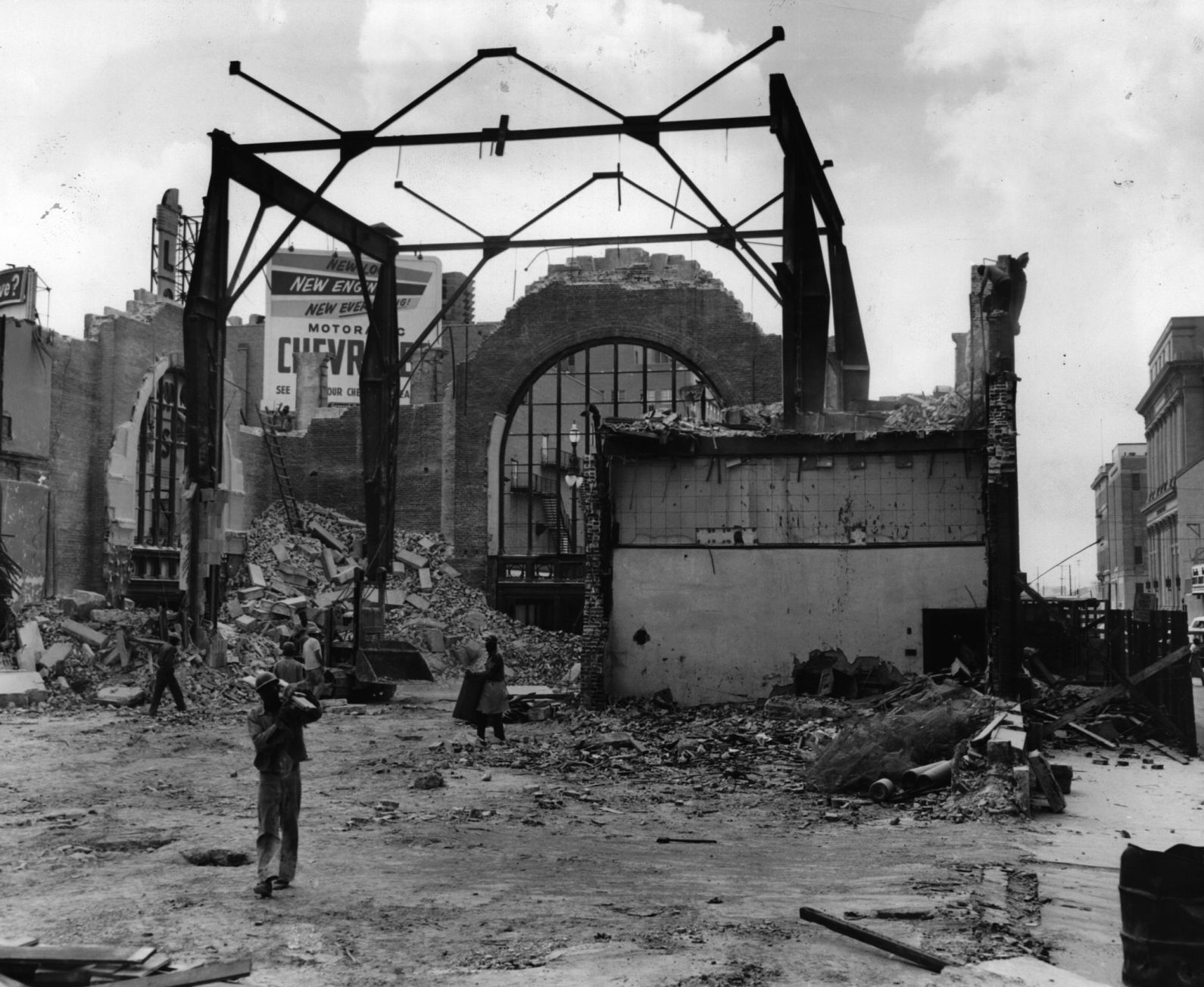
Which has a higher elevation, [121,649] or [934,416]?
[934,416]

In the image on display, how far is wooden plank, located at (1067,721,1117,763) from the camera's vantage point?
1405cm

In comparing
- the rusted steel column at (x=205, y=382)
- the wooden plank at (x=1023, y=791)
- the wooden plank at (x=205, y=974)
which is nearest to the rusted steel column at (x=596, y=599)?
the rusted steel column at (x=205, y=382)

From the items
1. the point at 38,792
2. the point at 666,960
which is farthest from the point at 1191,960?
the point at 38,792

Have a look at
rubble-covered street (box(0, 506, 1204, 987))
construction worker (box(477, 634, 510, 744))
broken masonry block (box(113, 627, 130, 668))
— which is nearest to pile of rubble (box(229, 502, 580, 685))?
broken masonry block (box(113, 627, 130, 668))

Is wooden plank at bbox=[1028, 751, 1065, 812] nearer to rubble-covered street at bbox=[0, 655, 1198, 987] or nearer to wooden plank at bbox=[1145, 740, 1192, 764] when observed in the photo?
rubble-covered street at bbox=[0, 655, 1198, 987]

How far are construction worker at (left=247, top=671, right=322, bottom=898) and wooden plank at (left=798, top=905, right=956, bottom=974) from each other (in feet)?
9.96

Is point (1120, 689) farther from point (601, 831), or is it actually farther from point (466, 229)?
point (466, 229)

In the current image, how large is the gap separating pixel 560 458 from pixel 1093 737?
2728cm

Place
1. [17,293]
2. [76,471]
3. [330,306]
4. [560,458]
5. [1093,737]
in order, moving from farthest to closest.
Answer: [330,306]
[560,458]
[76,471]
[17,293]
[1093,737]

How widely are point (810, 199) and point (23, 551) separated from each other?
14472 mm

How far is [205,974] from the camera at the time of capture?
5.64 m

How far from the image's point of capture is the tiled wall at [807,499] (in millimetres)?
18484

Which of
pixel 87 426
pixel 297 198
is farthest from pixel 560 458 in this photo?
pixel 297 198

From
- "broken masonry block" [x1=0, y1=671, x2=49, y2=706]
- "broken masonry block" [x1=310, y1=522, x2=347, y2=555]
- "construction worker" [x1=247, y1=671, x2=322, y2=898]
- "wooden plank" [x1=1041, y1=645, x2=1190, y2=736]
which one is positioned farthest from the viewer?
"broken masonry block" [x1=310, y1=522, x2=347, y2=555]
